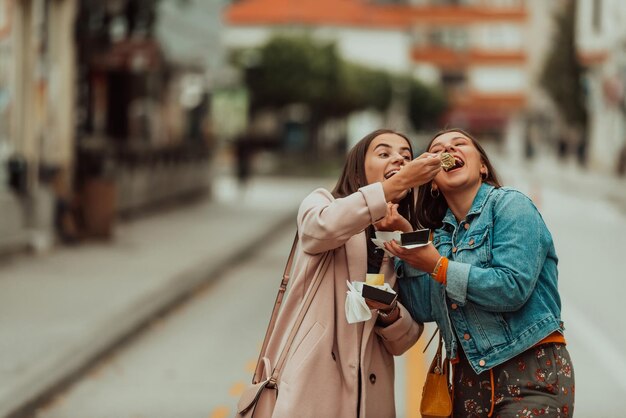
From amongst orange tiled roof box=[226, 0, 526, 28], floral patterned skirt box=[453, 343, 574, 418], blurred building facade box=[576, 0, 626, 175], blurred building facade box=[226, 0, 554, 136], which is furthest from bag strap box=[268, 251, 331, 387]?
blurred building facade box=[226, 0, 554, 136]

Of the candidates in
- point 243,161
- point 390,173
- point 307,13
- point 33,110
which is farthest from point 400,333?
point 307,13

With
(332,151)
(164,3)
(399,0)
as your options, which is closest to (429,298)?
(164,3)

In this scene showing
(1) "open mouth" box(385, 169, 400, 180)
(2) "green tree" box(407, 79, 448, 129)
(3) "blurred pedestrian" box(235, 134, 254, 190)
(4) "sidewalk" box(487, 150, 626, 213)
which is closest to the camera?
(1) "open mouth" box(385, 169, 400, 180)

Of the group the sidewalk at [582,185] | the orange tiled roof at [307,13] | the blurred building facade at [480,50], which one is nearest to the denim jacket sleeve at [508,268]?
the sidewalk at [582,185]

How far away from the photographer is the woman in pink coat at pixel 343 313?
3725 mm

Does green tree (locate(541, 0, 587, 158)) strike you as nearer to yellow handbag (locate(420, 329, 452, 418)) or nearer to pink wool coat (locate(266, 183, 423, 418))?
yellow handbag (locate(420, 329, 452, 418))

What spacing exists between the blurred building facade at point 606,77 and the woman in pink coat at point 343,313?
44.0 meters

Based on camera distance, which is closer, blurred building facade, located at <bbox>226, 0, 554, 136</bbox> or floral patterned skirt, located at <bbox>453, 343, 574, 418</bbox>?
floral patterned skirt, located at <bbox>453, 343, 574, 418</bbox>

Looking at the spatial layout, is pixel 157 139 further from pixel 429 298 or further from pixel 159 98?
pixel 429 298

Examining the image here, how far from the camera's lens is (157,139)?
3161cm

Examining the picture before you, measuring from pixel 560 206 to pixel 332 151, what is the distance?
4595 centimetres

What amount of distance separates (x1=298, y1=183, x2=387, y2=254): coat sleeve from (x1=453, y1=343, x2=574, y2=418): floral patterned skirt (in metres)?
0.63

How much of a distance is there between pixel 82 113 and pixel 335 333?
17202 millimetres

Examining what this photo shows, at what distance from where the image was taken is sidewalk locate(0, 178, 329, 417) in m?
8.89
